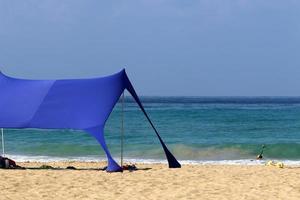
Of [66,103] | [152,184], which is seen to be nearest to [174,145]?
[66,103]

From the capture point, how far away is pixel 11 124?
12.5m

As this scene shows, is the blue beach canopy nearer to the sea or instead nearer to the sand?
the sand

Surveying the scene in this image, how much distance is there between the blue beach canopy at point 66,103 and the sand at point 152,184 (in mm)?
852

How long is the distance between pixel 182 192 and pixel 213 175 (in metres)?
2.12

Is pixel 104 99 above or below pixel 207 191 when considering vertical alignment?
above

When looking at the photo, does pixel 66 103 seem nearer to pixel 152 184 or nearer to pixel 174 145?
pixel 152 184

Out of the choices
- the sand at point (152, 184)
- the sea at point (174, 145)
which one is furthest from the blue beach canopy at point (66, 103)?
the sea at point (174, 145)

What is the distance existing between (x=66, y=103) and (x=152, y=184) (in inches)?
114

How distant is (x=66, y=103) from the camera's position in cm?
1254

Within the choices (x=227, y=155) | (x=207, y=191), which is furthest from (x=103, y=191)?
(x=227, y=155)

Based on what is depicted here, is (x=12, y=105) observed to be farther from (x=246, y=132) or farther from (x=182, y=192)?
(x=246, y=132)

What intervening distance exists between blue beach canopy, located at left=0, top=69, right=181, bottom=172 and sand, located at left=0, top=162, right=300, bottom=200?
85cm

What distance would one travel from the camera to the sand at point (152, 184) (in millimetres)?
9727

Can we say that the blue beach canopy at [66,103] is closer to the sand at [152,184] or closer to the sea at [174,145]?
the sand at [152,184]
